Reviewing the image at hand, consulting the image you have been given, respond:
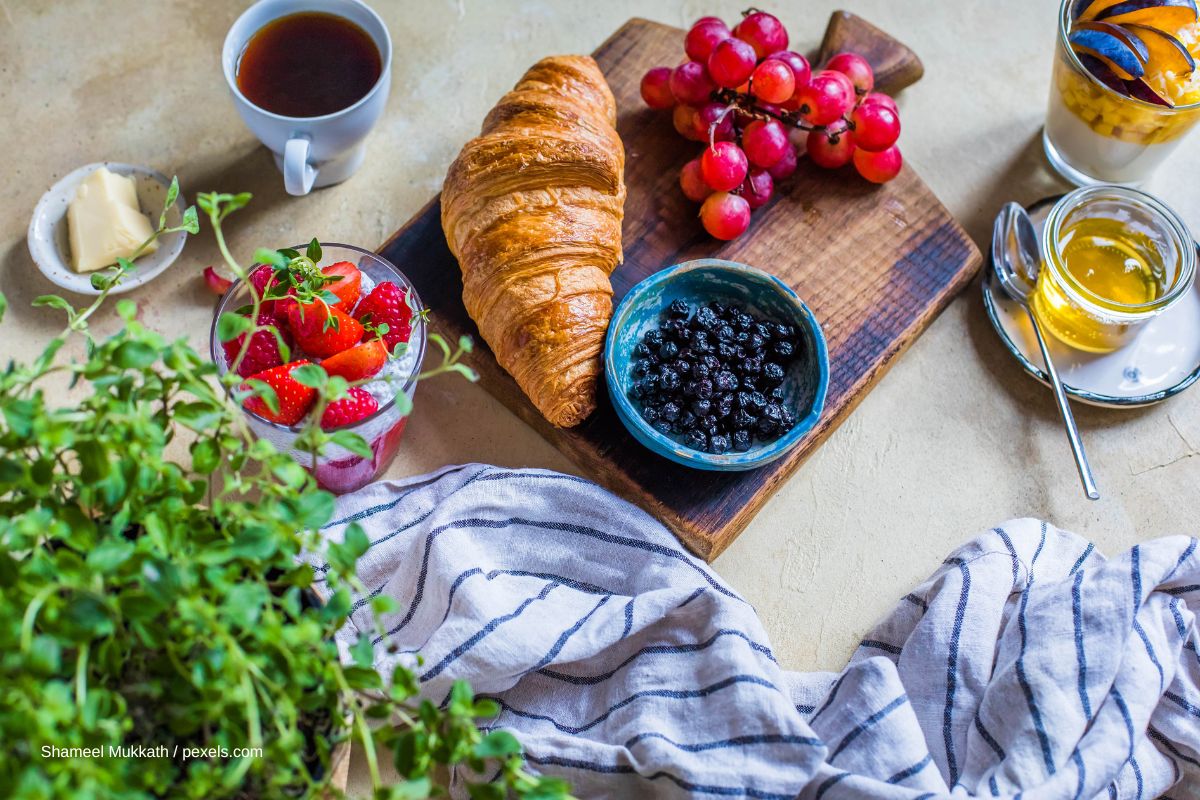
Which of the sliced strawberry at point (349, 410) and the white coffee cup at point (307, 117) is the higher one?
the white coffee cup at point (307, 117)

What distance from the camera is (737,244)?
1845 millimetres

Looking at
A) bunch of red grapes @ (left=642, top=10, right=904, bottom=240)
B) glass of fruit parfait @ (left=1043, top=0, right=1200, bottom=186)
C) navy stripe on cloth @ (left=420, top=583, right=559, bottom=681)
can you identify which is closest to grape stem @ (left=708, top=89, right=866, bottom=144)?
bunch of red grapes @ (left=642, top=10, right=904, bottom=240)

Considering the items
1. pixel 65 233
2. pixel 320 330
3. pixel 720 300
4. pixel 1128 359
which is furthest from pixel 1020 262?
pixel 65 233

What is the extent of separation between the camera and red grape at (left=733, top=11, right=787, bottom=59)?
6.03ft

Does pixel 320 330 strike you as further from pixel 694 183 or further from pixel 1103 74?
pixel 1103 74

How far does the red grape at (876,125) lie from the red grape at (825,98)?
0.10 feet

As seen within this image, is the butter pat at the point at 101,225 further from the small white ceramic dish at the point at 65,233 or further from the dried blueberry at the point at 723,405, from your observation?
the dried blueberry at the point at 723,405

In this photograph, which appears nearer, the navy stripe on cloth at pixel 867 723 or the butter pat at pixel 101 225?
the navy stripe on cloth at pixel 867 723

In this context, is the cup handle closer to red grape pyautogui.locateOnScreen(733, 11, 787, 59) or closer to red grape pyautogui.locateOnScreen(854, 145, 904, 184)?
red grape pyautogui.locateOnScreen(733, 11, 787, 59)

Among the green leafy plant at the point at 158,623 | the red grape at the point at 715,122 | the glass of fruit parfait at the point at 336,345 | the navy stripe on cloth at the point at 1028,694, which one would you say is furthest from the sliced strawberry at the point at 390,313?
the navy stripe on cloth at the point at 1028,694

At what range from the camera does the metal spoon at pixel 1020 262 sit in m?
1.77

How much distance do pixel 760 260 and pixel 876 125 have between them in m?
0.30

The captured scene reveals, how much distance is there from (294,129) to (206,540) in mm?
922

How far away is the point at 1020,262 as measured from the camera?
6.08 feet
